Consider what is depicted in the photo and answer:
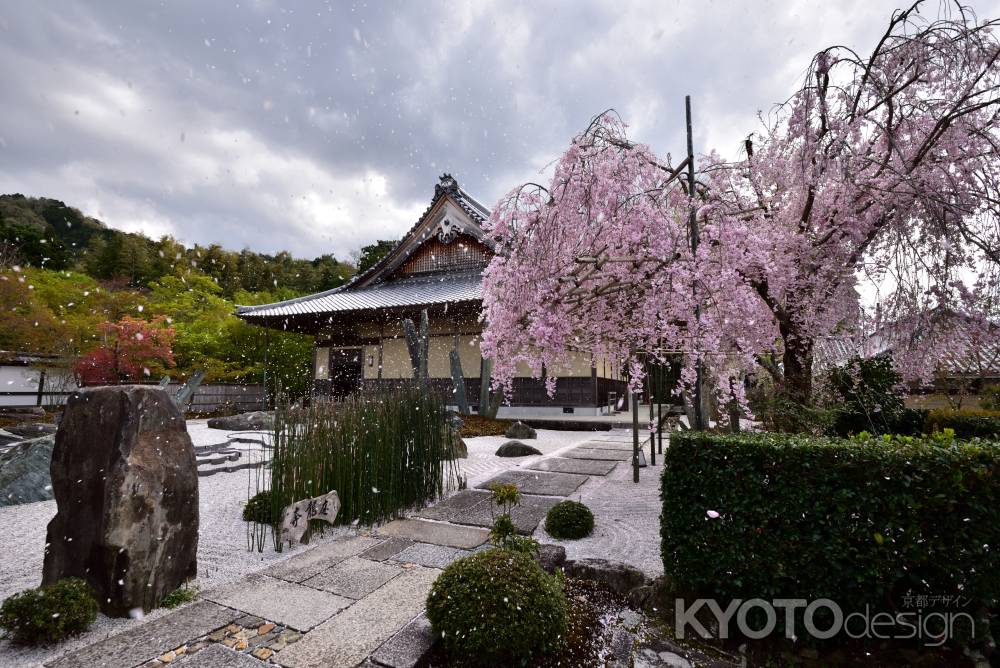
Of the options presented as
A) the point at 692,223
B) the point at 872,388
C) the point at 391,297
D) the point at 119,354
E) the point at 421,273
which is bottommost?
the point at 872,388

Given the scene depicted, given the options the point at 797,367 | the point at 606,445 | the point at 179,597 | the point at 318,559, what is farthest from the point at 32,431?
the point at 797,367

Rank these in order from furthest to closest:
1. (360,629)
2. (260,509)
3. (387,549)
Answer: (260,509) < (387,549) < (360,629)

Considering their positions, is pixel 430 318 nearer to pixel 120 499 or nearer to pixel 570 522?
pixel 570 522

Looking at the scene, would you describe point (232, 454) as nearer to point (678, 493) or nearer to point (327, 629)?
point (327, 629)

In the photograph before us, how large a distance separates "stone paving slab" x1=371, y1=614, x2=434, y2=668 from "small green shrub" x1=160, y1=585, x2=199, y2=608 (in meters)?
1.39

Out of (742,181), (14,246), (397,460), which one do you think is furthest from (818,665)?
(14,246)

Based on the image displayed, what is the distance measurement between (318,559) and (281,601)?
2.10 feet

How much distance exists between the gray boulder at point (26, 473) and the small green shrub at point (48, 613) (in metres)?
3.56

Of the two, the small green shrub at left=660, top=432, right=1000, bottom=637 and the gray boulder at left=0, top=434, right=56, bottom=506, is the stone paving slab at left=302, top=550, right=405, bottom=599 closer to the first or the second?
the small green shrub at left=660, top=432, right=1000, bottom=637

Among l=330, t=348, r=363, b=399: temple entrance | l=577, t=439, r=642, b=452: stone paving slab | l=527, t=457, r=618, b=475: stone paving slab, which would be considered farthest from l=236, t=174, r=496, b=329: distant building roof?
l=527, t=457, r=618, b=475: stone paving slab

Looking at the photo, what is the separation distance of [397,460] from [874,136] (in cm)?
533

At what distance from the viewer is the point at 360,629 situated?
2213 millimetres

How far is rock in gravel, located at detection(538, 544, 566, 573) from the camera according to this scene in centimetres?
296

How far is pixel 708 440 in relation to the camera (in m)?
2.46
